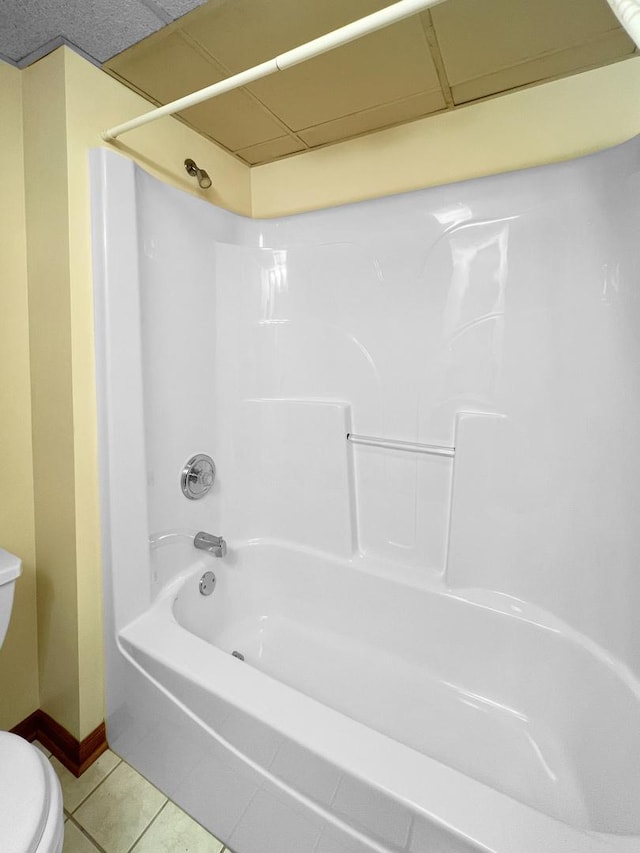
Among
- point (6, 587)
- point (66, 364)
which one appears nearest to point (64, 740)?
point (6, 587)

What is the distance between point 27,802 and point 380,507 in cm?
125

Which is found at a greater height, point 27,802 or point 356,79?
point 356,79

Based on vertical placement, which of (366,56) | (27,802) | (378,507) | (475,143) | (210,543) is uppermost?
(366,56)

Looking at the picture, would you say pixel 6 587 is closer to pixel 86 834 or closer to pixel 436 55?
pixel 86 834

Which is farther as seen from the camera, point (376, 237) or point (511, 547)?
point (376, 237)

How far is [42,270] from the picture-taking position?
4.02ft

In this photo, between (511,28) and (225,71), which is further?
(225,71)

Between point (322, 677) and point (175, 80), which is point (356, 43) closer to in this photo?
point (175, 80)

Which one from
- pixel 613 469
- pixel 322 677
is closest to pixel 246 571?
pixel 322 677

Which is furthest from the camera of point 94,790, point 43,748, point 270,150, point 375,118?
point 270,150

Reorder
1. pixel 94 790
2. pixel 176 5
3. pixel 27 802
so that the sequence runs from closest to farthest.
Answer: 1. pixel 27 802
2. pixel 176 5
3. pixel 94 790

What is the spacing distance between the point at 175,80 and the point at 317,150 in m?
0.63

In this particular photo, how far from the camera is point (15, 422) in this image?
128cm

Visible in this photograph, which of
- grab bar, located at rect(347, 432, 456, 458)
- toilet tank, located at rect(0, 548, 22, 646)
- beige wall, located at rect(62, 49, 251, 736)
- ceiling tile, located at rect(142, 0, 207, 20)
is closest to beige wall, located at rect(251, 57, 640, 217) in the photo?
beige wall, located at rect(62, 49, 251, 736)
